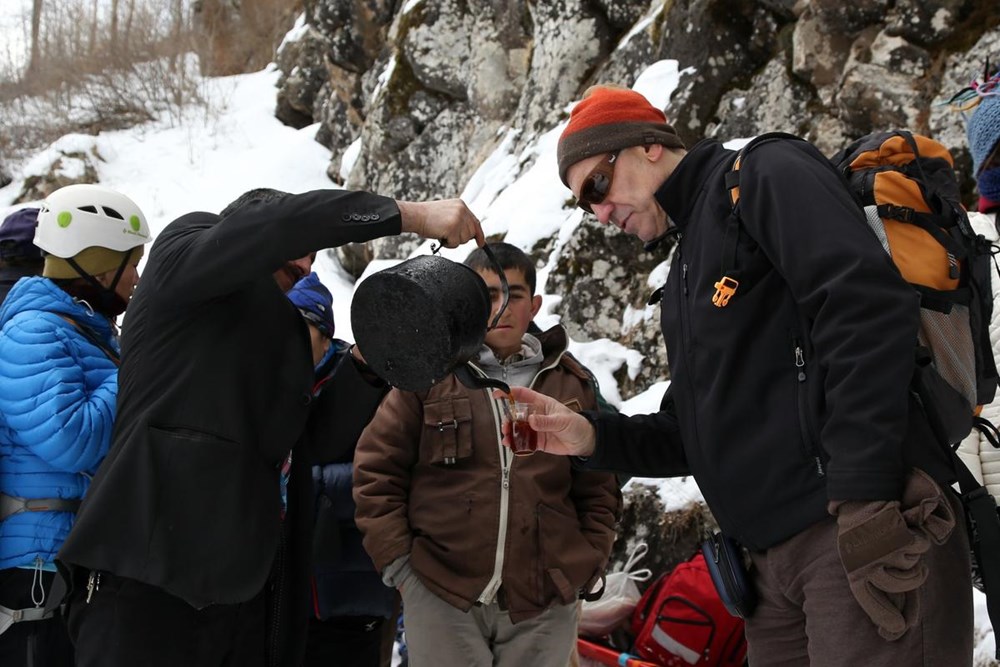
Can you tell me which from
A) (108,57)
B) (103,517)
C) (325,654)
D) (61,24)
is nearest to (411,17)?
(325,654)

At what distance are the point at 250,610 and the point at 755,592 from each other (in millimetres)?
1265

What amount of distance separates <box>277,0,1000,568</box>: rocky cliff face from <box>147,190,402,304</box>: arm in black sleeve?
3.19 metres

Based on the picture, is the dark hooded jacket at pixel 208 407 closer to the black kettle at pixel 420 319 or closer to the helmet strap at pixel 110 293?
the black kettle at pixel 420 319

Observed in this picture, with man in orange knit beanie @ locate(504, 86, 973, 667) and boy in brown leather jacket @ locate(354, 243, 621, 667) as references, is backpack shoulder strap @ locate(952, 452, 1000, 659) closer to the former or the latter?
man in orange knit beanie @ locate(504, 86, 973, 667)

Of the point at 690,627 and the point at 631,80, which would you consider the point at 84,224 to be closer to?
the point at 690,627

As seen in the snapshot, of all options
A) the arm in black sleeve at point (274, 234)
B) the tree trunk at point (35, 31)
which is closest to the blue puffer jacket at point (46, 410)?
the arm in black sleeve at point (274, 234)

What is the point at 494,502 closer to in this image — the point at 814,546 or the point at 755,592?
the point at 755,592

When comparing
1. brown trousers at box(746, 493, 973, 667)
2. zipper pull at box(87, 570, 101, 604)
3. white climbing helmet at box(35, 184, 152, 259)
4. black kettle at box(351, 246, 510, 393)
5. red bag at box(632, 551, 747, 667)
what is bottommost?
red bag at box(632, 551, 747, 667)

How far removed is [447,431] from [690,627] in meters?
1.40

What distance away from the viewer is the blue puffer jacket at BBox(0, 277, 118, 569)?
2293mm

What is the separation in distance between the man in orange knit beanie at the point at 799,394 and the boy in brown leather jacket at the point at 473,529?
887mm

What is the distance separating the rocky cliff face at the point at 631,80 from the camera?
4.84 metres

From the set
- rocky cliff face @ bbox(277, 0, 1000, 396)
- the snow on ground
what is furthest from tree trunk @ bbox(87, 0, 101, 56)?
rocky cliff face @ bbox(277, 0, 1000, 396)

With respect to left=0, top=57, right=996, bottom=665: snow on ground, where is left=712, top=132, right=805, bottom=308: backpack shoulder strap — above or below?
above
